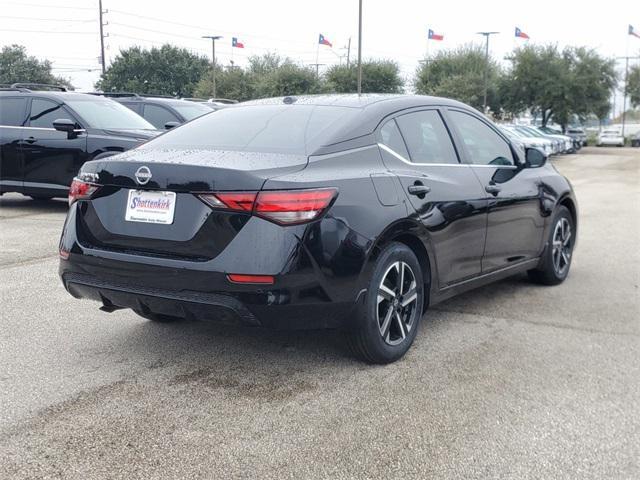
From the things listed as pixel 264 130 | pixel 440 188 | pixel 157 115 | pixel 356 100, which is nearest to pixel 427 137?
pixel 440 188

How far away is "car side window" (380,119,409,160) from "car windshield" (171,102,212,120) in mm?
9497

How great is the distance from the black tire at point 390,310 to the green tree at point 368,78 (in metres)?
53.5

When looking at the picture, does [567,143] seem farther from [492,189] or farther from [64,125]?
[492,189]

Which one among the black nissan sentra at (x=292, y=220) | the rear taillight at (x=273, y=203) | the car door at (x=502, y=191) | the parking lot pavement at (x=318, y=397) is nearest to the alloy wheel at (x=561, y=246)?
the car door at (x=502, y=191)

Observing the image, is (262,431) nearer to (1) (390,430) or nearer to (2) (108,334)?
(1) (390,430)

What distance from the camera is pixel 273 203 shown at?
11.9 ft

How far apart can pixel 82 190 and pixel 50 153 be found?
6.99 metres

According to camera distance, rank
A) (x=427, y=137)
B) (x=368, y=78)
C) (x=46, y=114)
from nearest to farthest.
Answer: (x=427, y=137)
(x=46, y=114)
(x=368, y=78)

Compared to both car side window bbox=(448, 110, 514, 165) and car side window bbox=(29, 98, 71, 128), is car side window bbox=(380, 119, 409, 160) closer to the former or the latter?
car side window bbox=(448, 110, 514, 165)

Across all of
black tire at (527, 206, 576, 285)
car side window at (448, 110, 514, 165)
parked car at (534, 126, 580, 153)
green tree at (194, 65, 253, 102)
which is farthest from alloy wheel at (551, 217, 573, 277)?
green tree at (194, 65, 253, 102)

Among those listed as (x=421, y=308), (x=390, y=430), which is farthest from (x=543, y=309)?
(x=390, y=430)

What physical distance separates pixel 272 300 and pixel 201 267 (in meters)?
0.39

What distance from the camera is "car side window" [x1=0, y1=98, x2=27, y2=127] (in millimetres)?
11022

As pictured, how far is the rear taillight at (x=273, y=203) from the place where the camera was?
3.63 meters
